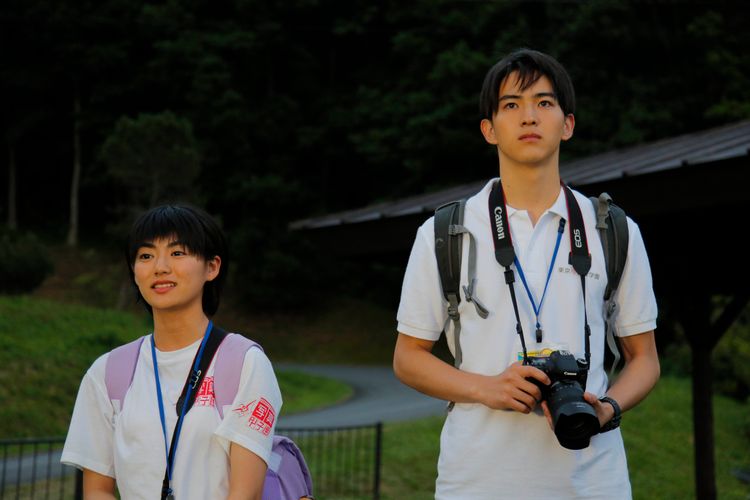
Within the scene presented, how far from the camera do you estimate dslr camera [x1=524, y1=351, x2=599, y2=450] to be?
208 centimetres

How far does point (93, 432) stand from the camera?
2.54 metres

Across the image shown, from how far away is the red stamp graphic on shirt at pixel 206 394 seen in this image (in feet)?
8.11

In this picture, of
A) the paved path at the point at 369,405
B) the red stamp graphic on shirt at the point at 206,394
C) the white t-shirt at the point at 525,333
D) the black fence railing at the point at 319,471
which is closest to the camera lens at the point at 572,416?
the white t-shirt at the point at 525,333

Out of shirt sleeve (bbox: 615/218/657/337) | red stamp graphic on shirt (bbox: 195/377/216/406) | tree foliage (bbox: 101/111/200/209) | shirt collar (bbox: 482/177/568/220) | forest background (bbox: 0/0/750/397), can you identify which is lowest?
red stamp graphic on shirt (bbox: 195/377/216/406)

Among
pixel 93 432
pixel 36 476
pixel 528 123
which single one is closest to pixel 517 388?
pixel 528 123

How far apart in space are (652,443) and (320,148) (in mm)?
22328

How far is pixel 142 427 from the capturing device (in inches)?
96.6

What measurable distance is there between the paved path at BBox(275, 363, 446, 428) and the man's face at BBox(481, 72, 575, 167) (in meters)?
12.4

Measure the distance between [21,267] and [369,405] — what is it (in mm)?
6909

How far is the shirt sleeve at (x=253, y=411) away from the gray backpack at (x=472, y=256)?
50 cm

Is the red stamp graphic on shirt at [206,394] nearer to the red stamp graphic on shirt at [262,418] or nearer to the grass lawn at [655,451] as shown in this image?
the red stamp graphic on shirt at [262,418]

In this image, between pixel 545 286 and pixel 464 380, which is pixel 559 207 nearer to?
pixel 545 286

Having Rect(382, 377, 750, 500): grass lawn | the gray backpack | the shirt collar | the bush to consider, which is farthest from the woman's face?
the bush

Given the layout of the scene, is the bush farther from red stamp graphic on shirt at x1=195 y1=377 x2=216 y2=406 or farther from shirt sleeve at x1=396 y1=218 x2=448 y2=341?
shirt sleeve at x1=396 y1=218 x2=448 y2=341
